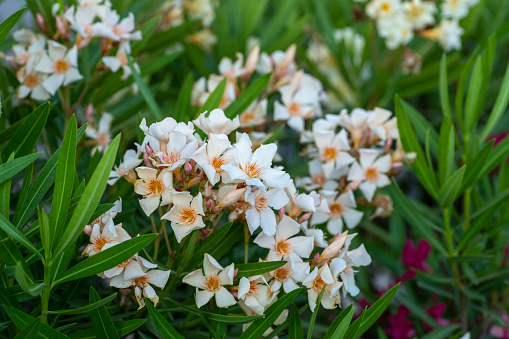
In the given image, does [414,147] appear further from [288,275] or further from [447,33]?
[447,33]

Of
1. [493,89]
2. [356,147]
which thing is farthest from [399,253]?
[493,89]

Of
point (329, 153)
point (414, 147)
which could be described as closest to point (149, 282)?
point (329, 153)

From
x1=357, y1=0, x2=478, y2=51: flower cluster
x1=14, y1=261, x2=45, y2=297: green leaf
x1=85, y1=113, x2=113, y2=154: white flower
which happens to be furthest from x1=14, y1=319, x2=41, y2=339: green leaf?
x1=357, y1=0, x2=478, y2=51: flower cluster

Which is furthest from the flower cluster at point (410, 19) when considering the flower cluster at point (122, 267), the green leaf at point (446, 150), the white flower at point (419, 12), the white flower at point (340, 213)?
the flower cluster at point (122, 267)

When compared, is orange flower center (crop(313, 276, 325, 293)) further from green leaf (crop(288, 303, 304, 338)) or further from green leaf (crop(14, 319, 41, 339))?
green leaf (crop(14, 319, 41, 339))

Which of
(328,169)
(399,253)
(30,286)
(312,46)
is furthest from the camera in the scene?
(312,46)

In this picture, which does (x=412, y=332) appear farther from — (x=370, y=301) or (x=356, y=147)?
(x=356, y=147)

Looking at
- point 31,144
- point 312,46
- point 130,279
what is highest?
point 31,144
